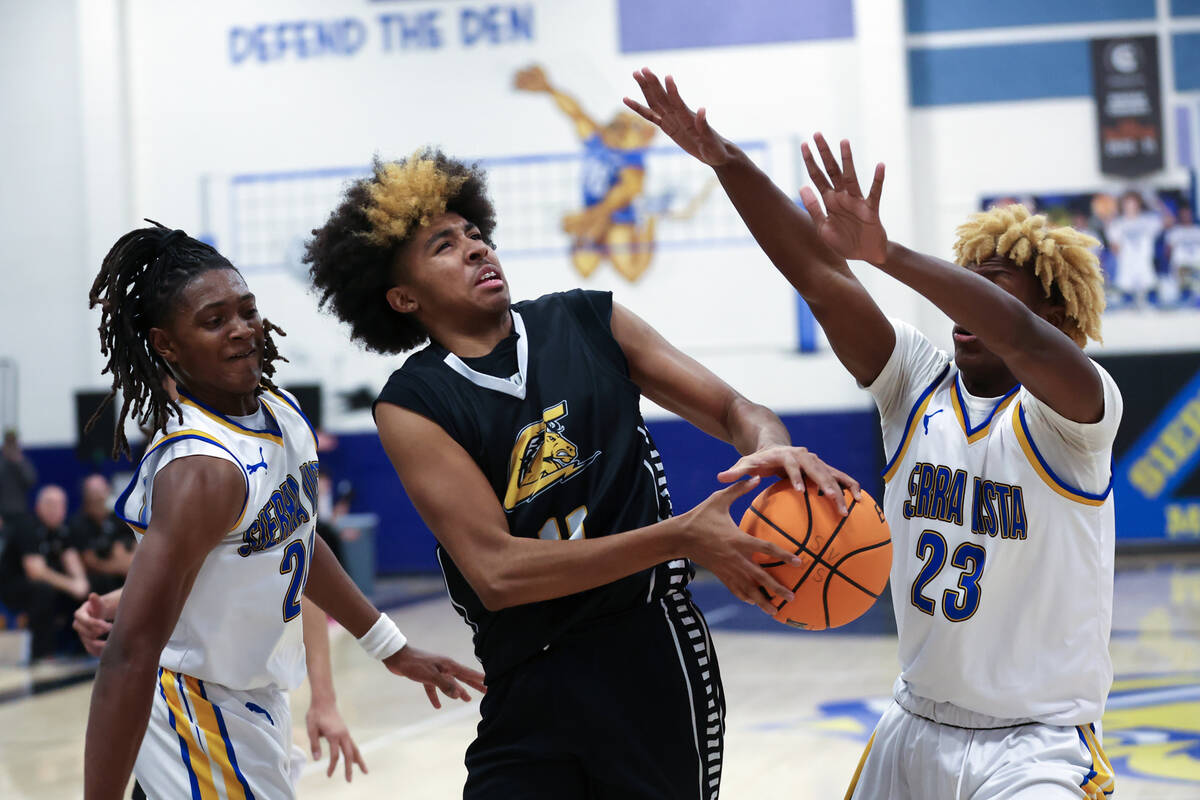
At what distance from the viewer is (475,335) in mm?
2525

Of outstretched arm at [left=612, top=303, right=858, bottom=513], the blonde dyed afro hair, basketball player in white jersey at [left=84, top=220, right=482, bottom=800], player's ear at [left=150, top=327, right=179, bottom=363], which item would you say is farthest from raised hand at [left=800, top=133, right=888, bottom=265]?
player's ear at [left=150, top=327, right=179, bottom=363]

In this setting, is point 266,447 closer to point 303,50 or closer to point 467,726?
point 467,726

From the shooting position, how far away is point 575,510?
2.35 m

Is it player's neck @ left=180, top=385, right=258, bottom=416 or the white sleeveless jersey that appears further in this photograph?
player's neck @ left=180, top=385, right=258, bottom=416

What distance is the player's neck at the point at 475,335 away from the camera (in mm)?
2506

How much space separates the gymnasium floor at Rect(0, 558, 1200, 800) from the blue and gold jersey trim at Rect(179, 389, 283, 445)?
304 centimetres

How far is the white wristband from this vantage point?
115 inches

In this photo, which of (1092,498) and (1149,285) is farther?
(1149,285)

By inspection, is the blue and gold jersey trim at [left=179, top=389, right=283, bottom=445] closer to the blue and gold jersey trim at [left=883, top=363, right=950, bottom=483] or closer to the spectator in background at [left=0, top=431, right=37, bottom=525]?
the blue and gold jersey trim at [left=883, top=363, right=950, bottom=483]

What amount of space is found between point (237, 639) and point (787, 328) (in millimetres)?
10029

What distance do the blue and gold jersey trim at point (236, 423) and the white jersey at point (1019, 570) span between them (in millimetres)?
1361

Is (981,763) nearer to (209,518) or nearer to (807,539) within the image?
(807,539)

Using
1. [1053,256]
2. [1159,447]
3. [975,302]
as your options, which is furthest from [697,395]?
[1159,447]

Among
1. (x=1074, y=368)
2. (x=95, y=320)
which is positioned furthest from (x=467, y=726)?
(x=95, y=320)
